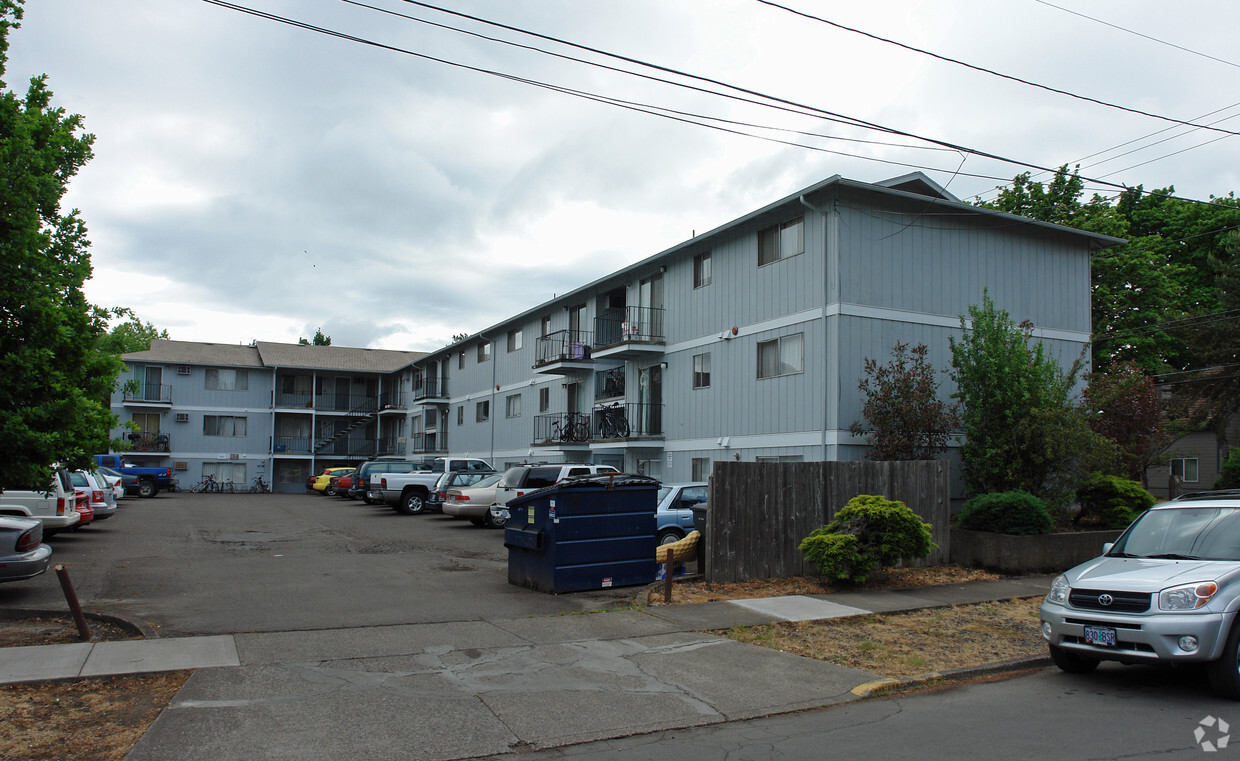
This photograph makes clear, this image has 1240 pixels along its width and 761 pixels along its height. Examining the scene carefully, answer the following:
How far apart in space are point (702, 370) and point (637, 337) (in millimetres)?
2707

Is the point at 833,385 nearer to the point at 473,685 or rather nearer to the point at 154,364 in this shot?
the point at 473,685

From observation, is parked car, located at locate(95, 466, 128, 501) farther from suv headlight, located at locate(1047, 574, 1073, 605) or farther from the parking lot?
suv headlight, located at locate(1047, 574, 1073, 605)

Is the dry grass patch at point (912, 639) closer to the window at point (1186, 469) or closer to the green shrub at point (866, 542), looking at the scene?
the green shrub at point (866, 542)

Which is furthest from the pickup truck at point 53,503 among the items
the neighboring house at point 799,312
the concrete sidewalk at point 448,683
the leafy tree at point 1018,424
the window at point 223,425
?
the window at point 223,425

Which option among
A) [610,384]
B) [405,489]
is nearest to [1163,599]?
[610,384]

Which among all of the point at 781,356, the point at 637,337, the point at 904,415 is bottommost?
the point at 904,415

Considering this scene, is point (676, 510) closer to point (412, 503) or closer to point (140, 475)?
point (412, 503)

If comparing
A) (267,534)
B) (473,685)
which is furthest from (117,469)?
(473,685)

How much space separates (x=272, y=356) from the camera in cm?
5516

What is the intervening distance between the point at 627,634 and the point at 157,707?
463cm

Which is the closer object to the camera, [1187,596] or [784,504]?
[1187,596]

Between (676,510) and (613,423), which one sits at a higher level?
(613,423)

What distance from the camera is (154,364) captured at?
51.3 m

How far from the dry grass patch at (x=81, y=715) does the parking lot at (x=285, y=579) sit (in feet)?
6.75
